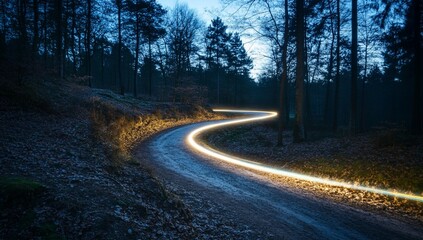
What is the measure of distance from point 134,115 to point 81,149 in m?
12.1

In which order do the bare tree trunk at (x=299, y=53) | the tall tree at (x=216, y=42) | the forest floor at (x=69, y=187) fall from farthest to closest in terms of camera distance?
the tall tree at (x=216, y=42)
the bare tree trunk at (x=299, y=53)
the forest floor at (x=69, y=187)

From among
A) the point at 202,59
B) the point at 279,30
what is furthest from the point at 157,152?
the point at 202,59

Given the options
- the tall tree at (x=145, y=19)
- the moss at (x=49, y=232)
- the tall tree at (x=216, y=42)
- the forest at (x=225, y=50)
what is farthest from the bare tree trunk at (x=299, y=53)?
the tall tree at (x=216, y=42)

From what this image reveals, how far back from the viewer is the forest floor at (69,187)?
4.83 m

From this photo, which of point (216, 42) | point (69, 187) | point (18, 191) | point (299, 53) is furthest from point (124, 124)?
point (216, 42)

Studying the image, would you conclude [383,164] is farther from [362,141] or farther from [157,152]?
[157,152]

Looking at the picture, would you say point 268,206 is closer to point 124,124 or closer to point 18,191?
point 18,191

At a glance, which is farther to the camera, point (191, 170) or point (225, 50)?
point (225, 50)

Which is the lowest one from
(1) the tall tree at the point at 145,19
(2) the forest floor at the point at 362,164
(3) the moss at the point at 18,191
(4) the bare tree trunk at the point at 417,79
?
(2) the forest floor at the point at 362,164

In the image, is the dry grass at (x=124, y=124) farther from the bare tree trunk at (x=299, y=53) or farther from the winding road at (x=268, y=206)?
the bare tree trunk at (x=299, y=53)

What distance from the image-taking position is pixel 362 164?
36.3 ft

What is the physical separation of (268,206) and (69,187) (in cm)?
585

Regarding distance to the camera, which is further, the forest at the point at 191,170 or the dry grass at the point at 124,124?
the dry grass at the point at 124,124

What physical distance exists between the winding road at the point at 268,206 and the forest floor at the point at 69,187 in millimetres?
1241
